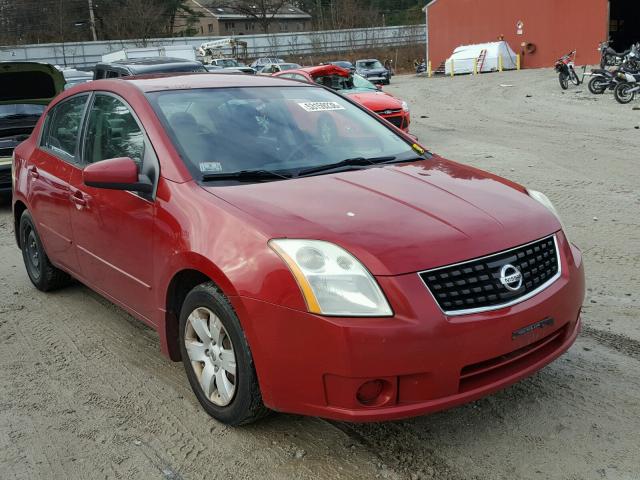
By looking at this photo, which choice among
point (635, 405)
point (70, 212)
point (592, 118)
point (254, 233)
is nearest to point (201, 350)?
point (254, 233)

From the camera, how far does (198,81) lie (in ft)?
13.4

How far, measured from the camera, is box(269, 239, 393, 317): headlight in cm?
251

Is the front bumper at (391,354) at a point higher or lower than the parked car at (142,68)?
lower

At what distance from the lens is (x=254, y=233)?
2.74 m

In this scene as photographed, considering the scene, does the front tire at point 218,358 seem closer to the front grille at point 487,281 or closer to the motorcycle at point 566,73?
the front grille at point 487,281

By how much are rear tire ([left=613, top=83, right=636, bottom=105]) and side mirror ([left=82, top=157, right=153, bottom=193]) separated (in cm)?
1694

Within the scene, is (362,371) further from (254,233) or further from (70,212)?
(70,212)

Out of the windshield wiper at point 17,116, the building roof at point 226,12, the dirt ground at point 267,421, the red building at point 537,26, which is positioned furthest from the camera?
the building roof at point 226,12

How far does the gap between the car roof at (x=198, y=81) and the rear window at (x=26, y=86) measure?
18.4 ft

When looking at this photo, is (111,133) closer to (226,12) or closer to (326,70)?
(326,70)

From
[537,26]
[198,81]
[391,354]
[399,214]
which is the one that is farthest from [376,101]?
[537,26]

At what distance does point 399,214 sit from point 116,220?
169cm

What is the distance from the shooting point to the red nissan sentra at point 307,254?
8.32 ft

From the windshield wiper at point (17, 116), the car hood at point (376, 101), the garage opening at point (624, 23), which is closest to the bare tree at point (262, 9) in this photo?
the garage opening at point (624, 23)
